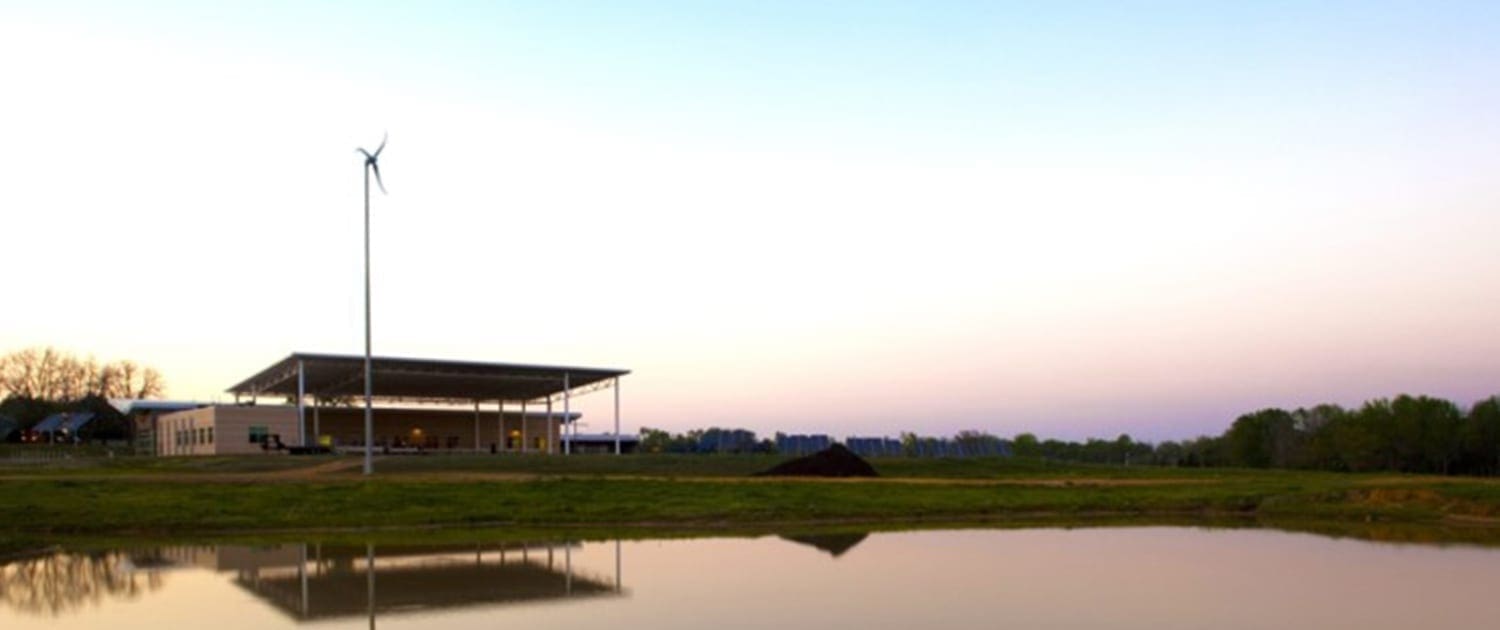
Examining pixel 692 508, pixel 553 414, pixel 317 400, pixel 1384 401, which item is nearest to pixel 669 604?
pixel 692 508

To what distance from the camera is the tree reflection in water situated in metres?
18.6

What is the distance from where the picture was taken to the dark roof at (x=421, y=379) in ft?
257

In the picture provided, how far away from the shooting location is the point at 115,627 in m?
16.0

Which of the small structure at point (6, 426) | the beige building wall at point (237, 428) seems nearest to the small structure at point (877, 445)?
the beige building wall at point (237, 428)

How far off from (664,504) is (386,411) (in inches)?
2832

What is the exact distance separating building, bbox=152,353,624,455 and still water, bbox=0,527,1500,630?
52.5 metres

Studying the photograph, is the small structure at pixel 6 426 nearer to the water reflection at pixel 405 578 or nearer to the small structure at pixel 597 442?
the small structure at pixel 597 442

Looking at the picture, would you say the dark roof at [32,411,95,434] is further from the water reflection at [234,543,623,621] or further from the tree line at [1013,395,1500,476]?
the water reflection at [234,543,623,621]

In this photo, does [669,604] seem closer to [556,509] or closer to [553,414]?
[556,509]

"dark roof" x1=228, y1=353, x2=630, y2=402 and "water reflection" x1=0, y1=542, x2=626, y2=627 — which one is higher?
"dark roof" x1=228, y1=353, x2=630, y2=402

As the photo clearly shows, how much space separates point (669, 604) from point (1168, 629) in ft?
22.1

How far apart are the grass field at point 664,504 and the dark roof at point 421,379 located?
28.7 metres

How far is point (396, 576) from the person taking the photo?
2133 cm

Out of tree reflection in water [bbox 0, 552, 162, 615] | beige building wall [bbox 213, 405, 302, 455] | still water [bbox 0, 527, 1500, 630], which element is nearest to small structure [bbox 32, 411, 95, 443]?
beige building wall [bbox 213, 405, 302, 455]
